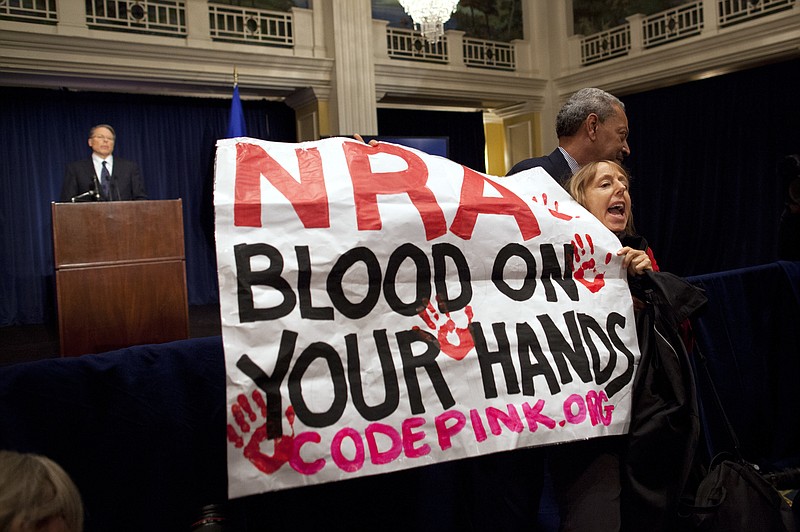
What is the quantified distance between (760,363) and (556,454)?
5.27 ft

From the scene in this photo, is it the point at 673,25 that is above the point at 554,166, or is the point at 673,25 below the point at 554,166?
above

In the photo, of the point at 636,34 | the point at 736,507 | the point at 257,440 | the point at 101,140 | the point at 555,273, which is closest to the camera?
the point at 257,440

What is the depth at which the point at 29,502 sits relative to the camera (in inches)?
37.3

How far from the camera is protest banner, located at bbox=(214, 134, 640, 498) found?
1307 mm

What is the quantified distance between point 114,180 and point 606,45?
7.55 metres

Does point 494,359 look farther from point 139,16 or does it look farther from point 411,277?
point 139,16

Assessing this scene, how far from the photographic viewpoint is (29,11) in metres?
7.16

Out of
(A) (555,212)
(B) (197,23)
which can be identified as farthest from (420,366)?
(B) (197,23)

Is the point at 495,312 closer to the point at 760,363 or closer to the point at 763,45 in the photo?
the point at 760,363

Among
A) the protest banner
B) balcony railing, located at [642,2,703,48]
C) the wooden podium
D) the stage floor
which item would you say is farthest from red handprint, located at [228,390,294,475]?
balcony railing, located at [642,2,703,48]

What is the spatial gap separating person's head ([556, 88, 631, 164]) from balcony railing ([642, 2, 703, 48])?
7.68m

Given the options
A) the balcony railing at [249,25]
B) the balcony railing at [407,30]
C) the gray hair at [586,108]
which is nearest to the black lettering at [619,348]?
the gray hair at [586,108]

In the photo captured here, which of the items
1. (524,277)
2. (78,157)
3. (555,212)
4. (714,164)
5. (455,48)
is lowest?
(524,277)

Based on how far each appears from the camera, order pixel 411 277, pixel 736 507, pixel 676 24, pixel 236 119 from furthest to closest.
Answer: pixel 676 24
pixel 236 119
pixel 736 507
pixel 411 277
